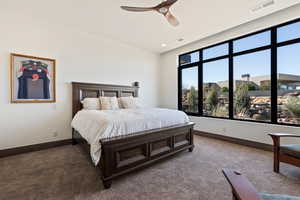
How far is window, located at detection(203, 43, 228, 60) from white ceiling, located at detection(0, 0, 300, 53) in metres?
0.49

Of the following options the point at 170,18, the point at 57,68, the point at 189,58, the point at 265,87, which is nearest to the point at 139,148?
the point at 170,18

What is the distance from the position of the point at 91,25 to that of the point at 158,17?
169 centimetres

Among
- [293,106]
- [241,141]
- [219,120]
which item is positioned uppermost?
[293,106]

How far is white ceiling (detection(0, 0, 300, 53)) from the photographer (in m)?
2.57

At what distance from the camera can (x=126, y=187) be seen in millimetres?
1801

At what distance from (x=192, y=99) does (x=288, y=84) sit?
240 cm

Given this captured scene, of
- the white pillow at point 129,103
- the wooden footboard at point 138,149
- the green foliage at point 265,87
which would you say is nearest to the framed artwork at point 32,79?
the white pillow at point 129,103

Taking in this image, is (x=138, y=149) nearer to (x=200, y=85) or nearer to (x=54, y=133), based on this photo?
(x=54, y=133)

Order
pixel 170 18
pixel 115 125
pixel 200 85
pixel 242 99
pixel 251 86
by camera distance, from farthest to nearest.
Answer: pixel 200 85
pixel 242 99
pixel 251 86
pixel 170 18
pixel 115 125

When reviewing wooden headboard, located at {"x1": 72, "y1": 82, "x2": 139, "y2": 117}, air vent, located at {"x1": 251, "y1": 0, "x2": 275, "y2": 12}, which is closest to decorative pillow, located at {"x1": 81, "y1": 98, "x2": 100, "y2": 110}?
wooden headboard, located at {"x1": 72, "y1": 82, "x2": 139, "y2": 117}

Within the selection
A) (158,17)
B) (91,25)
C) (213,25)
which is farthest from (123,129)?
(213,25)

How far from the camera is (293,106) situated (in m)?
2.82

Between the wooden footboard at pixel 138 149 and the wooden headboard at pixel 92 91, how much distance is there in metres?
2.25

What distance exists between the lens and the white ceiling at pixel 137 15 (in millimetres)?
2570
